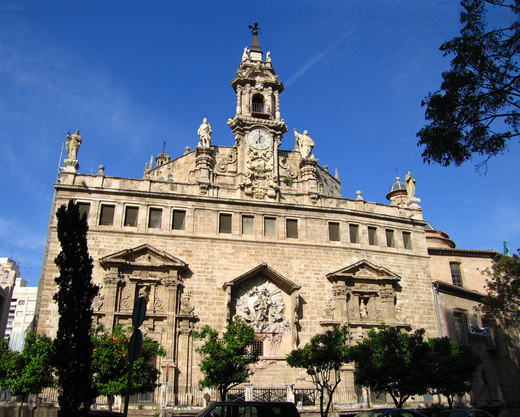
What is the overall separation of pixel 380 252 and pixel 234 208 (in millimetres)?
9360

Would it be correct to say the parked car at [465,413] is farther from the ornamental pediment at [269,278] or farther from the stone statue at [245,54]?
the stone statue at [245,54]

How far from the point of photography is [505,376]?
3139 centimetres

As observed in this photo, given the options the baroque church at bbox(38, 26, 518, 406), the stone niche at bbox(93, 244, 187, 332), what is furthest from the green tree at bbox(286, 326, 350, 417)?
the stone niche at bbox(93, 244, 187, 332)

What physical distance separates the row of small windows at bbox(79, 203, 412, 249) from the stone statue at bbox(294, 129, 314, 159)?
5377 millimetres

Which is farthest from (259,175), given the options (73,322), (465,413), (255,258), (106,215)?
(73,322)

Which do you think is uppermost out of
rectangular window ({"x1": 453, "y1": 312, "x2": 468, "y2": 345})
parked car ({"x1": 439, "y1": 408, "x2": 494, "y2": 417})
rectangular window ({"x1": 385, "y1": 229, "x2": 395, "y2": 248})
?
rectangular window ({"x1": 385, "y1": 229, "x2": 395, "y2": 248})

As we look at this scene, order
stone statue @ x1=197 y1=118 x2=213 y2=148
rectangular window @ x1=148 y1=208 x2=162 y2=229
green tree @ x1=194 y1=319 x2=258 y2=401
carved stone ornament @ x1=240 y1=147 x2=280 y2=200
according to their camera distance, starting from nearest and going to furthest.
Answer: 1. green tree @ x1=194 y1=319 x2=258 y2=401
2. rectangular window @ x1=148 y1=208 x2=162 y2=229
3. carved stone ornament @ x1=240 y1=147 x2=280 y2=200
4. stone statue @ x1=197 y1=118 x2=213 y2=148

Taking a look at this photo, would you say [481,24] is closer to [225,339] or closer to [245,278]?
[225,339]

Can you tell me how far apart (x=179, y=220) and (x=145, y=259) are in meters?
3.01

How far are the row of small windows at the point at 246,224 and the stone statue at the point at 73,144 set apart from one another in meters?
3.45

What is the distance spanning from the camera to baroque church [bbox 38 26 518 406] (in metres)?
25.6

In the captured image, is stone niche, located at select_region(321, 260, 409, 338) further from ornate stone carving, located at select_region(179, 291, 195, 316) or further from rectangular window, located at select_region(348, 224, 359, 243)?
ornate stone carving, located at select_region(179, 291, 195, 316)

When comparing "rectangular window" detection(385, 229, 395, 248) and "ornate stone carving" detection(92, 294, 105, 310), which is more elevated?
"rectangular window" detection(385, 229, 395, 248)

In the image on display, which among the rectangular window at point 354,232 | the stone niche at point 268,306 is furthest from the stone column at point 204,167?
the rectangular window at point 354,232
